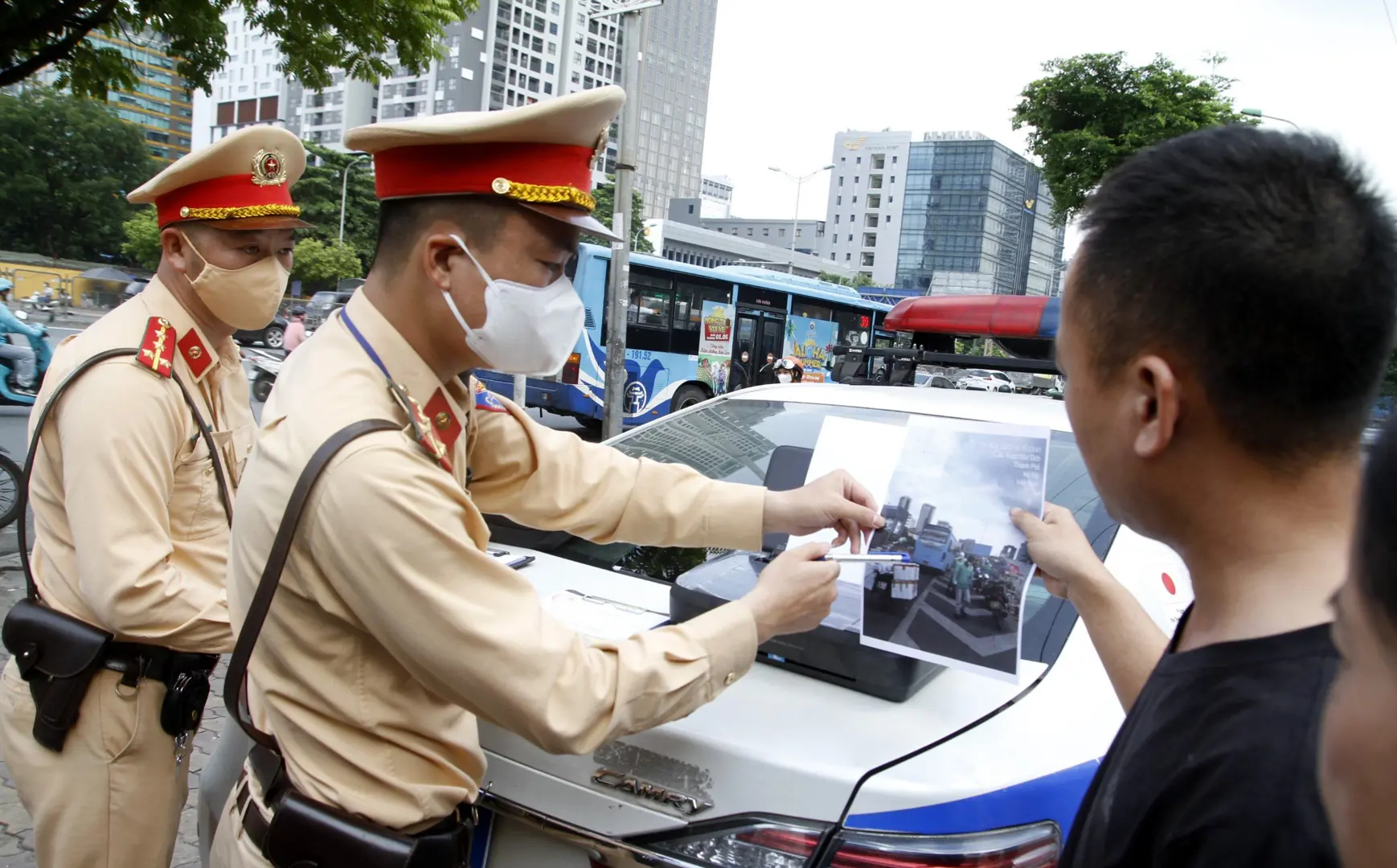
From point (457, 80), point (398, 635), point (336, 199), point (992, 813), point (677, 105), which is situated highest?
point (677, 105)

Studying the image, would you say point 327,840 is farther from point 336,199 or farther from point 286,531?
point 336,199

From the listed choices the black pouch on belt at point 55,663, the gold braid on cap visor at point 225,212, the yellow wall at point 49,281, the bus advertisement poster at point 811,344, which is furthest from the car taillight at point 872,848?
the yellow wall at point 49,281

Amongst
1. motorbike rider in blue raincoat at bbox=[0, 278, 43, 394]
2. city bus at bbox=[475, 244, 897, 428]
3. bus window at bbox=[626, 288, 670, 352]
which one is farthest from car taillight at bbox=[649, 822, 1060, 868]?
bus window at bbox=[626, 288, 670, 352]

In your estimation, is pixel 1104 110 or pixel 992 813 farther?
pixel 1104 110

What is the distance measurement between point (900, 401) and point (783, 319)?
13.9 meters

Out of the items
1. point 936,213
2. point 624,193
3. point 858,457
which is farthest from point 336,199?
point 936,213

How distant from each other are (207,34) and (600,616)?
668 centimetres

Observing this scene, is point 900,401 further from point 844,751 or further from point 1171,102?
point 1171,102

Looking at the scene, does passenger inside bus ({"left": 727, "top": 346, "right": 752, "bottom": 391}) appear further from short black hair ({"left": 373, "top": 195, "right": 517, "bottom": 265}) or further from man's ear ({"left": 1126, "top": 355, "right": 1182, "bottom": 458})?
man's ear ({"left": 1126, "top": 355, "right": 1182, "bottom": 458})

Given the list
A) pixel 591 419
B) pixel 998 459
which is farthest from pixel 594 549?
pixel 591 419

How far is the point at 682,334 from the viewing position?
1416 centimetres

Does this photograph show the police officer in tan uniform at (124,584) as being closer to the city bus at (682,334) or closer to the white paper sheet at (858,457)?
the white paper sheet at (858,457)

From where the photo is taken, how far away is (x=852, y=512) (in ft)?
5.09

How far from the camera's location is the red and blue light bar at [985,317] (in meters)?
3.31
